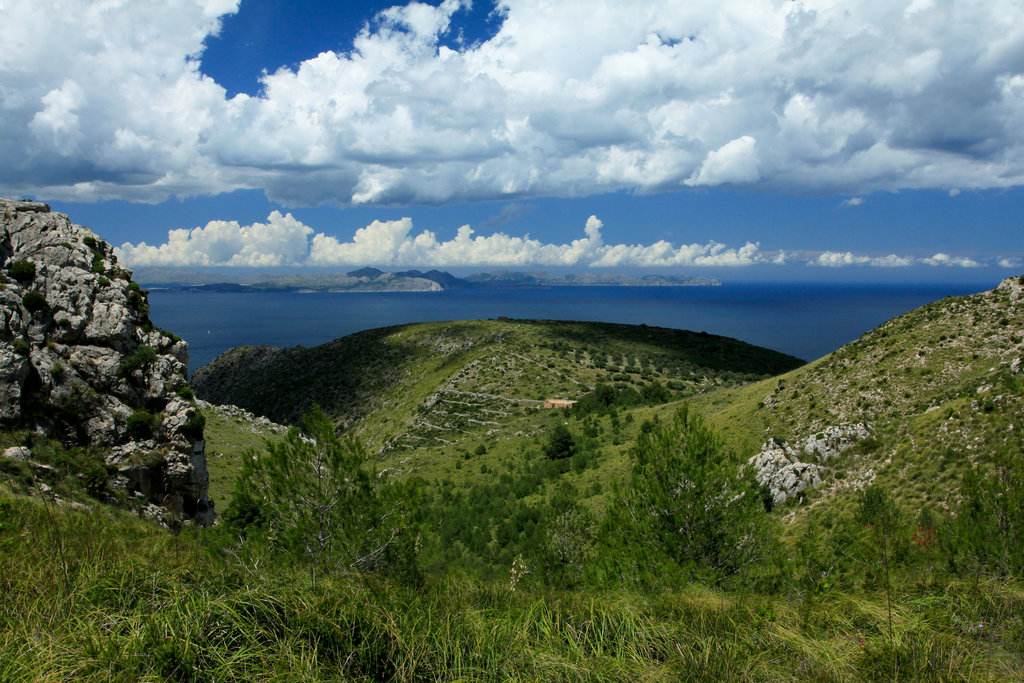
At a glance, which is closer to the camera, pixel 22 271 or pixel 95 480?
pixel 95 480

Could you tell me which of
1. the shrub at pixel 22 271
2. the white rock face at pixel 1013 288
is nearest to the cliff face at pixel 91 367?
the shrub at pixel 22 271

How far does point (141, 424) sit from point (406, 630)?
754 inches

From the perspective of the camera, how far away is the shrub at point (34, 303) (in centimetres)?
1841

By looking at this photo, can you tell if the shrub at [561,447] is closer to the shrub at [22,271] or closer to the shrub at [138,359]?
the shrub at [138,359]

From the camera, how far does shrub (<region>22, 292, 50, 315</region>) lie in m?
18.4

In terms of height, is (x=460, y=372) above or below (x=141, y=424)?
below

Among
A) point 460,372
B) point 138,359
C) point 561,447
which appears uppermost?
point 138,359

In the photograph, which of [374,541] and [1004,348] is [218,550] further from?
[1004,348]

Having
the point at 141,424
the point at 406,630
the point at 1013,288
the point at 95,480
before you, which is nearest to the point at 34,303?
the point at 141,424

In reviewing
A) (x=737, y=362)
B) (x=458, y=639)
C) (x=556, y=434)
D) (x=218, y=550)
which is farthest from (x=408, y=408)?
(x=458, y=639)

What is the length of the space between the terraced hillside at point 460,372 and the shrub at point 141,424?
26927 mm

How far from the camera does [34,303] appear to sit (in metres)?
18.5

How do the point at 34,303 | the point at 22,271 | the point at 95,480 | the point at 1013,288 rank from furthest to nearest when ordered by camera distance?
the point at 1013,288
the point at 22,271
the point at 34,303
the point at 95,480

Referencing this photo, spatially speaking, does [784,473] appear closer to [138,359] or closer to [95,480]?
[95,480]
